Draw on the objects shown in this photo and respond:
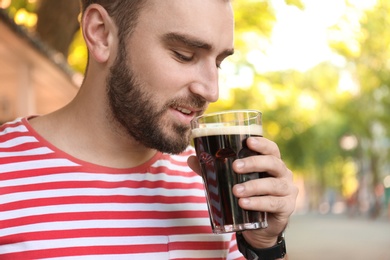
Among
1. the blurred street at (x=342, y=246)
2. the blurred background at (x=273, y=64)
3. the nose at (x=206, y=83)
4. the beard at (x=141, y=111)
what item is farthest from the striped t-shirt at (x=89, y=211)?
the blurred street at (x=342, y=246)

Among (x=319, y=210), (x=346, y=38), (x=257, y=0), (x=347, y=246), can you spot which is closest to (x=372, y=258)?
(x=347, y=246)

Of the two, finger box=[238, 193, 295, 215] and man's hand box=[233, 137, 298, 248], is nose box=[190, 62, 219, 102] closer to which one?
man's hand box=[233, 137, 298, 248]

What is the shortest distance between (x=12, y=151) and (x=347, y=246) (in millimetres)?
16439

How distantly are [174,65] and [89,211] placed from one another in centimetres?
57

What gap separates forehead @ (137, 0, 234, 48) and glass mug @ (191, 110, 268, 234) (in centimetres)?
31

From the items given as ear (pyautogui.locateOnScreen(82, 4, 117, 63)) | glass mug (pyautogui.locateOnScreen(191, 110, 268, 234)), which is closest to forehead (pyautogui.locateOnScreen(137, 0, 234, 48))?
ear (pyautogui.locateOnScreen(82, 4, 117, 63))

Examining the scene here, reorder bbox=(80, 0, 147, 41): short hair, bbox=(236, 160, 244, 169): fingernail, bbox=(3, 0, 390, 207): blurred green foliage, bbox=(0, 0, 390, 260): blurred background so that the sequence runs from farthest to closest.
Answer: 1. bbox=(3, 0, 390, 207): blurred green foliage
2. bbox=(0, 0, 390, 260): blurred background
3. bbox=(80, 0, 147, 41): short hair
4. bbox=(236, 160, 244, 169): fingernail

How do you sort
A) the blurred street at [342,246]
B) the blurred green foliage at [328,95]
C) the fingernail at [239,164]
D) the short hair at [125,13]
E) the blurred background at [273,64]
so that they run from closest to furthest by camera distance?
the fingernail at [239,164] → the short hair at [125,13] → the blurred background at [273,64] → the blurred green foliage at [328,95] → the blurred street at [342,246]

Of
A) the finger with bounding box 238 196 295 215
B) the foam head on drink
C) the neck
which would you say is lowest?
the finger with bounding box 238 196 295 215

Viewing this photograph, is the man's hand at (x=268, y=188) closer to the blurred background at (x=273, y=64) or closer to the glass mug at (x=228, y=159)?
the glass mug at (x=228, y=159)

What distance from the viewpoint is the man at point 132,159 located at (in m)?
2.16

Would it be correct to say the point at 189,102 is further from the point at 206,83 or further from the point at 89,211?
the point at 89,211

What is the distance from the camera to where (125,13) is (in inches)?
93.8

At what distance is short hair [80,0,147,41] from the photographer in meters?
2.36
